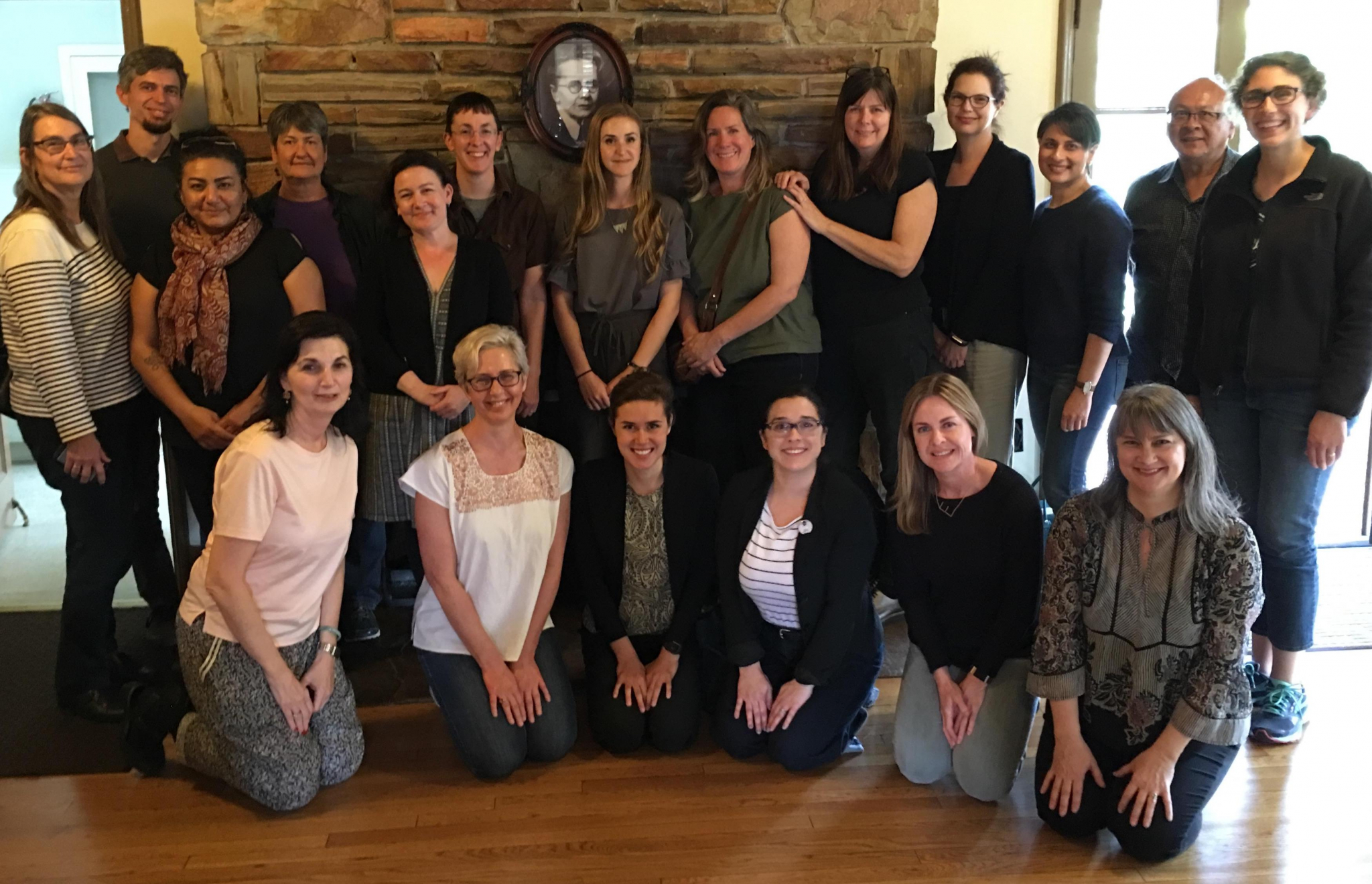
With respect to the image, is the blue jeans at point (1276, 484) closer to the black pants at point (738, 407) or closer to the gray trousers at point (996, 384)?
the gray trousers at point (996, 384)

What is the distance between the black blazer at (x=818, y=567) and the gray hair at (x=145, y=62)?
193 cm

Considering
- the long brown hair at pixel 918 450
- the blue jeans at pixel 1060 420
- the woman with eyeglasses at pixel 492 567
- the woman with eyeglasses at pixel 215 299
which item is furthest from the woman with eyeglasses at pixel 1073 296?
the woman with eyeglasses at pixel 215 299

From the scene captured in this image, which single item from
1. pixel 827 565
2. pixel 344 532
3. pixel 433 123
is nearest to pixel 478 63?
pixel 433 123

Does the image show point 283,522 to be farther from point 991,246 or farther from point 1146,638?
point 991,246

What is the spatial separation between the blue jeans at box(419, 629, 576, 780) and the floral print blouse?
1.06 metres

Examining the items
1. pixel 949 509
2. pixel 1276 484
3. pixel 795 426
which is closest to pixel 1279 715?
pixel 1276 484

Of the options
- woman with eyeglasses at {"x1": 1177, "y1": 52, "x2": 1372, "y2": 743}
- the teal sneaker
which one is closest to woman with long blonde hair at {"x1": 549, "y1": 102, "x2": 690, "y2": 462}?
woman with eyeglasses at {"x1": 1177, "y1": 52, "x2": 1372, "y2": 743}

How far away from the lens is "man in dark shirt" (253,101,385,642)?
275 centimetres

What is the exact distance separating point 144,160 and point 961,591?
248cm

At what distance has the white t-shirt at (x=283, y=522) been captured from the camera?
2.17 m

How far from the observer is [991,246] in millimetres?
2848

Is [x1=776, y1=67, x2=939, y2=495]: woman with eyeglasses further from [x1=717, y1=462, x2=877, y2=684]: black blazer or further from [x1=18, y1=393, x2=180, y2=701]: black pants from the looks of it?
[x1=18, y1=393, x2=180, y2=701]: black pants

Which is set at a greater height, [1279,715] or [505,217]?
[505,217]

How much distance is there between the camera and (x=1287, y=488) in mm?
2414
